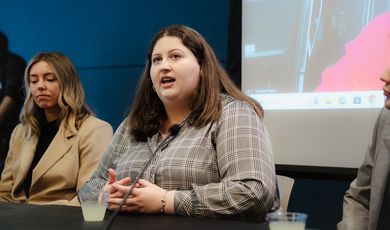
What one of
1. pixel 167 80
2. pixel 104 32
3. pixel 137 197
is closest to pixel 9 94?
pixel 104 32

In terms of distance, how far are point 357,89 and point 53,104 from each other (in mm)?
1588

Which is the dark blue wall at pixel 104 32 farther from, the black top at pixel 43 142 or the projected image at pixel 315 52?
the black top at pixel 43 142

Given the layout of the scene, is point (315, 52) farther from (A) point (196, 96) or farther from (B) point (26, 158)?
(B) point (26, 158)

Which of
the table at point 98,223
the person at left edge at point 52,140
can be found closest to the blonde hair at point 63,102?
the person at left edge at point 52,140

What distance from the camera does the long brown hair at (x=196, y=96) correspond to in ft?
5.66

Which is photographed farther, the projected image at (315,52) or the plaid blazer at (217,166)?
the projected image at (315,52)

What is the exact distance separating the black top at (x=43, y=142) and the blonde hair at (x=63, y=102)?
1.3 inches

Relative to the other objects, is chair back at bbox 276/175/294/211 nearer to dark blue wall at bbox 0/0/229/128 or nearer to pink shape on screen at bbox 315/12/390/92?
pink shape on screen at bbox 315/12/390/92

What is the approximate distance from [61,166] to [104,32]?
150 cm

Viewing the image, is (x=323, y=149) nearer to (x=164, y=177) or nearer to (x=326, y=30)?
(x=326, y=30)

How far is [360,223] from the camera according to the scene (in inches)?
55.4

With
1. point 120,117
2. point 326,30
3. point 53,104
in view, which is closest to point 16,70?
point 120,117

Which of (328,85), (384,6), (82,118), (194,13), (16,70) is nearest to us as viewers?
(384,6)

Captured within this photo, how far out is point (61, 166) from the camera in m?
2.40
